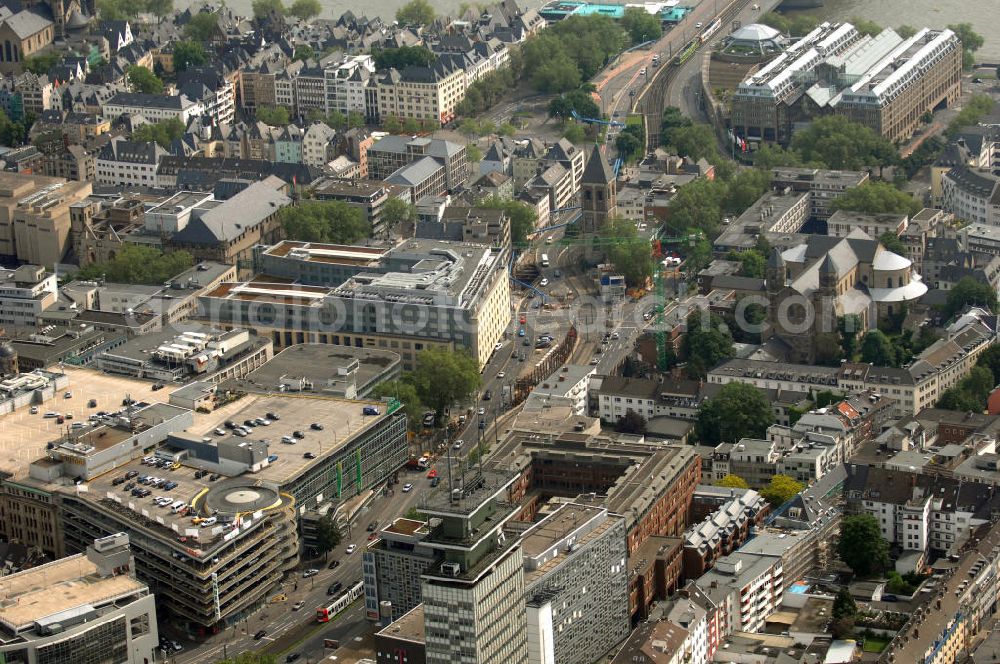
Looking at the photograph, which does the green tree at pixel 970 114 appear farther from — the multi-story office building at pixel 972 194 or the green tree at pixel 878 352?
the green tree at pixel 878 352

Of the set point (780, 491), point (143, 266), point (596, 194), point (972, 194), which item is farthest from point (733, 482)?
point (143, 266)

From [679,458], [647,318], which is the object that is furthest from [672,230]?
[679,458]

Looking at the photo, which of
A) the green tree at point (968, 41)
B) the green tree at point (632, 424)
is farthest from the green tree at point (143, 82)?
the green tree at point (632, 424)

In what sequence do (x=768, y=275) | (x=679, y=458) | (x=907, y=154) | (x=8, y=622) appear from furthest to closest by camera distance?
(x=907, y=154)
(x=768, y=275)
(x=679, y=458)
(x=8, y=622)

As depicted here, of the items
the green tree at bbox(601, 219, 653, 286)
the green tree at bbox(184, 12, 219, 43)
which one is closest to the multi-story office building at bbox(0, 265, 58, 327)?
the green tree at bbox(601, 219, 653, 286)

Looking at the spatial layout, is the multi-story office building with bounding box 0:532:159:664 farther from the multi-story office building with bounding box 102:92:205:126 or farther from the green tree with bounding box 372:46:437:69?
the green tree with bounding box 372:46:437:69

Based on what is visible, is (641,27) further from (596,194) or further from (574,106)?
(596,194)

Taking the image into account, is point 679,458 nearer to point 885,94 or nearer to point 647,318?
point 647,318
